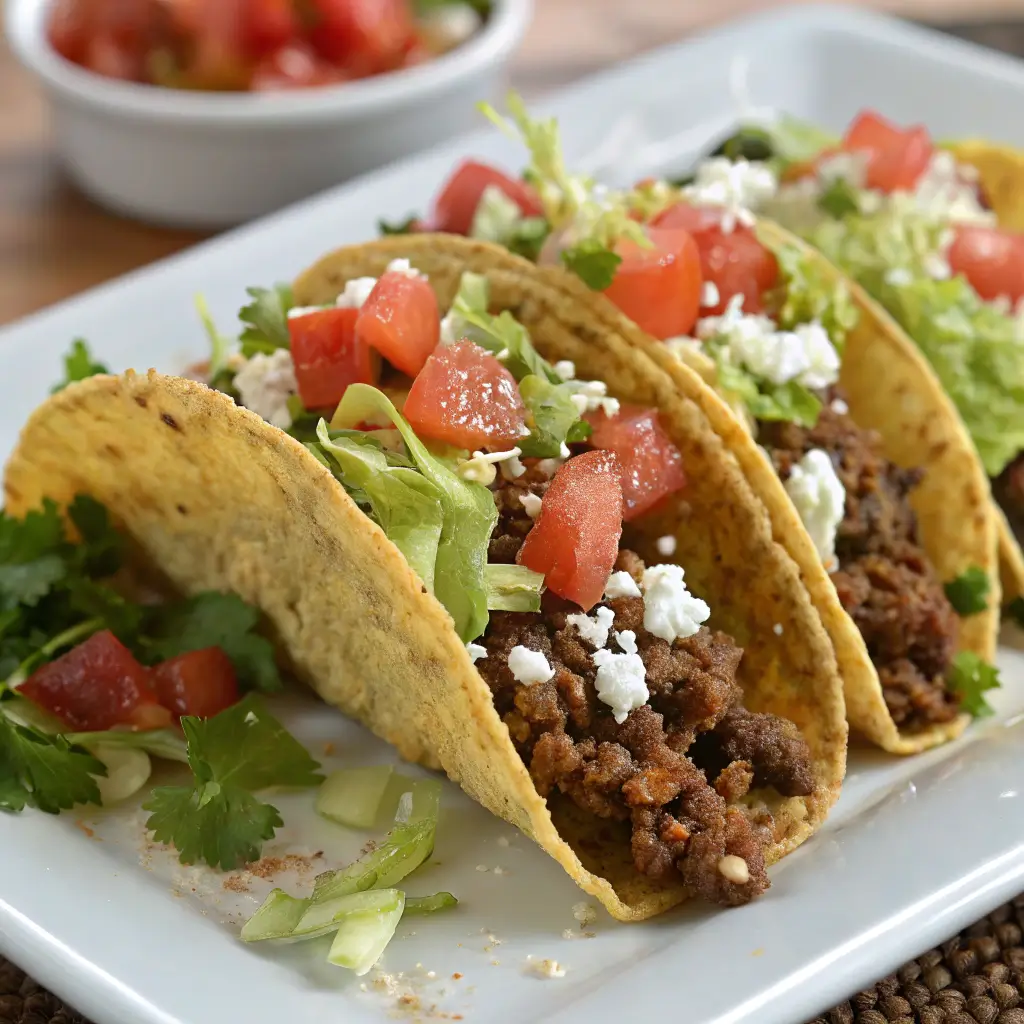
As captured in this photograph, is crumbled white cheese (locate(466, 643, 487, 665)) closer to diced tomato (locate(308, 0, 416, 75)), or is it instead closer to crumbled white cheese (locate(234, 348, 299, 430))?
crumbled white cheese (locate(234, 348, 299, 430))

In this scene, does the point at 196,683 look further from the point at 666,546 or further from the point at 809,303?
the point at 809,303

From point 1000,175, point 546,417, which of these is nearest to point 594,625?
point 546,417

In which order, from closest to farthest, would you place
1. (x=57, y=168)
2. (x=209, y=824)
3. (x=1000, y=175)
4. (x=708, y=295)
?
1. (x=209, y=824)
2. (x=708, y=295)
3. (x=1000, y=175)
4. (x=57, y=168)

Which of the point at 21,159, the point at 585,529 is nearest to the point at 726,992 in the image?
the point at 585,529

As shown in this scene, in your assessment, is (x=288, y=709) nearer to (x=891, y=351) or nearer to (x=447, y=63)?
(x=891, y=351)

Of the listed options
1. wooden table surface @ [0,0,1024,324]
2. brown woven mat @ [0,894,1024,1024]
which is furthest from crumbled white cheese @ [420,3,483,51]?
brown woven mat @ [0,894,1024,1024]

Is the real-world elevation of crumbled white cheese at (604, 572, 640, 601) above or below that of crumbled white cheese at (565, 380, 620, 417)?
below
